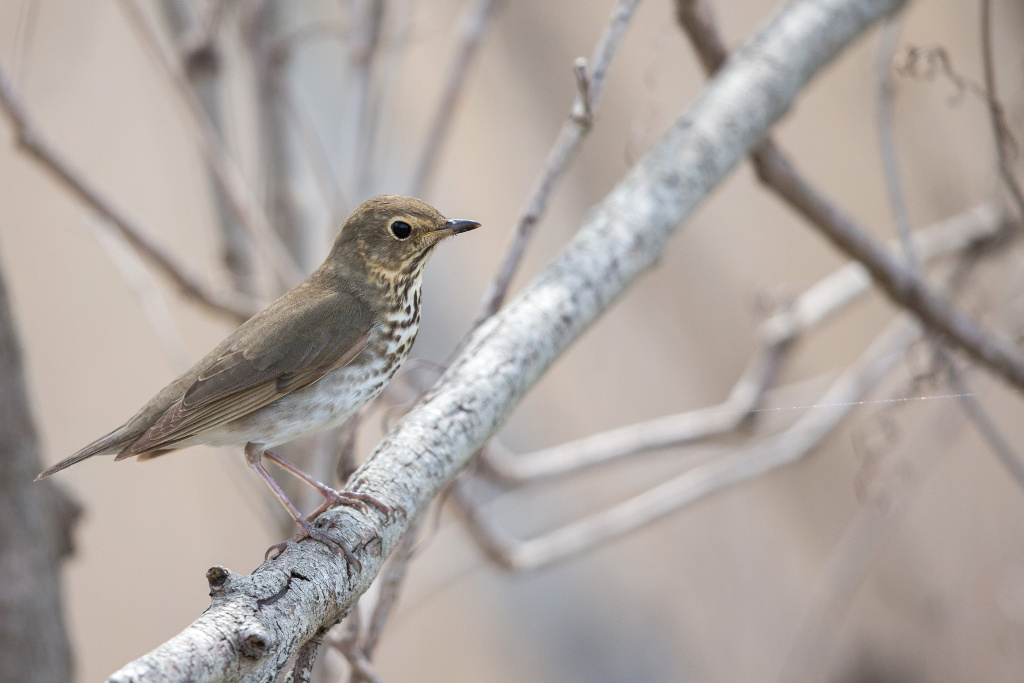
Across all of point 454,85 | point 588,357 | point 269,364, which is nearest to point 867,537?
point 588,357

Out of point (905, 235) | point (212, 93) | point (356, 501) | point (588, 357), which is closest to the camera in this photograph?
point (356, 501)

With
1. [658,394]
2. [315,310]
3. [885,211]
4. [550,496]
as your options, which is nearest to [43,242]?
[550,496]

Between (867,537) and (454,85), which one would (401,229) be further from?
(867,537)

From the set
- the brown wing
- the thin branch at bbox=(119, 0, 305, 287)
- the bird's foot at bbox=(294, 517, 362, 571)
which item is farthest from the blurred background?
the bird's foot at bbox=(294, 517, 362, 571)

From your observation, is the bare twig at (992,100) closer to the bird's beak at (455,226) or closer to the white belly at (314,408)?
the bird's beak at (455,226)

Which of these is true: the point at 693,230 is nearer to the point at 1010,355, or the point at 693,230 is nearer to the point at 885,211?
the point at 885,211

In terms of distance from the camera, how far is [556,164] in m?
1.87

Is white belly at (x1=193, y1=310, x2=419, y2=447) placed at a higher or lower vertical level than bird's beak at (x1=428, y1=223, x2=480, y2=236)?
lower

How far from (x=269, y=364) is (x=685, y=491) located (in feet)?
4.70

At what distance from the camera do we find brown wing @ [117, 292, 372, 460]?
1.70 m

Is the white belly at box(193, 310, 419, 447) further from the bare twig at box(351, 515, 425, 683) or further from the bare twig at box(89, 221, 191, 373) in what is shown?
the bare twig at box(89, 221, 191, 373)

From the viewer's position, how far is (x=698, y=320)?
14.5 feet

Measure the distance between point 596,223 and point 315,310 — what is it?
0.62 metres

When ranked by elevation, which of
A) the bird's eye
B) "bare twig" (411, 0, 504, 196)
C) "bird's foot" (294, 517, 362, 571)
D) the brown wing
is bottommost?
"bird's foot" (294, 517, 362, 571)
